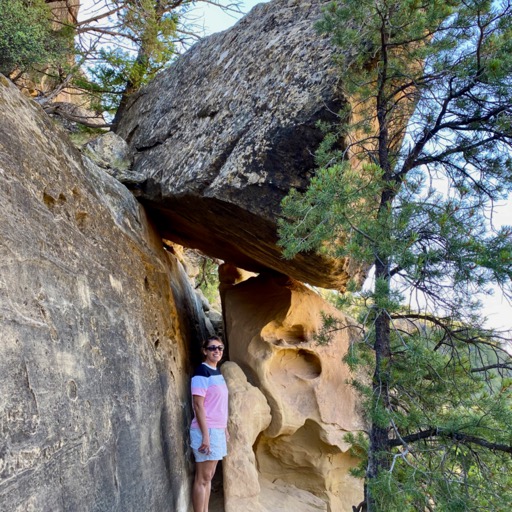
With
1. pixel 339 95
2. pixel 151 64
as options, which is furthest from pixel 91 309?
pixel 151 64

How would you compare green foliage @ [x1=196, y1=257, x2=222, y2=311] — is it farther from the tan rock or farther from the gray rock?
the tan rock

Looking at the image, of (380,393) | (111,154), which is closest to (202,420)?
(380,393)

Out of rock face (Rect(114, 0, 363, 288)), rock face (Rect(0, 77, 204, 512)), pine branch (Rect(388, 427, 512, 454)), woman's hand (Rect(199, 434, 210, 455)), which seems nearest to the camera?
rock face (Rect(0, 77, 204, 512))

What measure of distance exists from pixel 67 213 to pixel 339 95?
91.0 inches

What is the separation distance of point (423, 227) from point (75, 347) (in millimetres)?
2374

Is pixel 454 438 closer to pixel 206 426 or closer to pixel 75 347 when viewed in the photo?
pixel 206 426

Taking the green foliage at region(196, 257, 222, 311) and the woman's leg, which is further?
the green foliage at region(196, 257, 222, 311)

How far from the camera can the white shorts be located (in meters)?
4.23

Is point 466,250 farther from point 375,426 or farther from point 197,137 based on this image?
point 197,137

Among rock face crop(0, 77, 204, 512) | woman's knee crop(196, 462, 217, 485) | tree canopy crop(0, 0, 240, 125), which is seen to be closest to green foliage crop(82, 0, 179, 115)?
tree canopy crop(0, 0, 240, 125)

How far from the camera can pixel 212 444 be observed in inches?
168

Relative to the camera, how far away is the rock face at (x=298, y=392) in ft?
18.9

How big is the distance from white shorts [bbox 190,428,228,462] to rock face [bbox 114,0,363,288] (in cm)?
181

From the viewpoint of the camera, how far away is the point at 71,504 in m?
2.54
